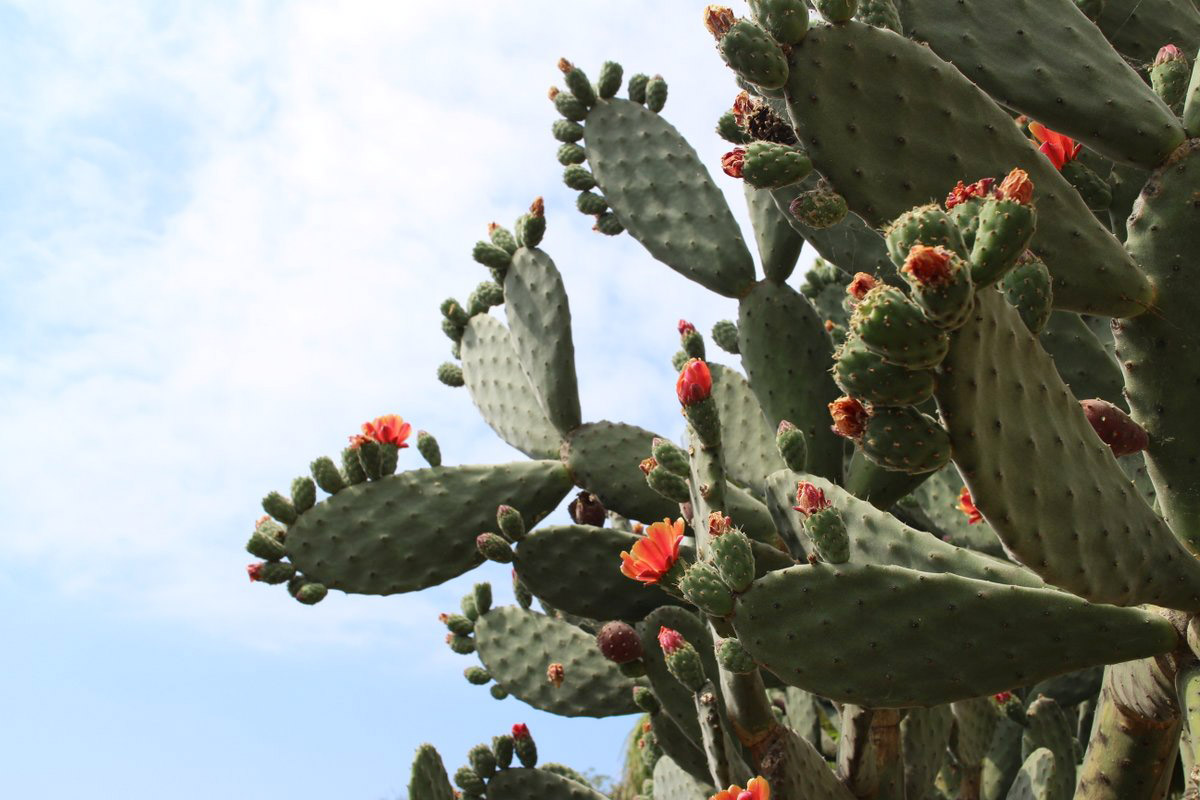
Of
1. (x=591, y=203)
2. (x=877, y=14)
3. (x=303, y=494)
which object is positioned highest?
(x=591, y=203)

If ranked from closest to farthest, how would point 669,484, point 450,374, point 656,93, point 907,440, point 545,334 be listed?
point 907,440, point 669,484, point 545,334, point 656,93, point 450,374

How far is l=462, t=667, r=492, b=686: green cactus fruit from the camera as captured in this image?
395 centimetres

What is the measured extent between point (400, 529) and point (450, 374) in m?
1.42

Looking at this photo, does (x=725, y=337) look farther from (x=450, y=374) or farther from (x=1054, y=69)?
(x=1054, y=69)

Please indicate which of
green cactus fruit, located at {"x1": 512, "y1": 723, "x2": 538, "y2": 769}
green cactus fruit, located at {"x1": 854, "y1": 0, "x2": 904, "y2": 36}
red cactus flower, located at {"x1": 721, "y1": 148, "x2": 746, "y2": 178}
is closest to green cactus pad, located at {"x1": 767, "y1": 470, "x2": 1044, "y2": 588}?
red cactus flower, located at {"x1": 721, "y1": 148, "x2": 746, "y2": 178}

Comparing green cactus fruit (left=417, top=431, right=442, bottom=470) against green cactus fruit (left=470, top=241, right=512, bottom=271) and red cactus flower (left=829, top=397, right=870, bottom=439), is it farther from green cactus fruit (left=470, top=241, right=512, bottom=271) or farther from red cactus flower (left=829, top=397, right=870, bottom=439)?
red cactus flower (left=829, top=397, right=870, bottom=439)

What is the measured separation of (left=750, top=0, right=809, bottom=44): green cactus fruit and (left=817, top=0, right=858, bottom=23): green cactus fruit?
3 cm

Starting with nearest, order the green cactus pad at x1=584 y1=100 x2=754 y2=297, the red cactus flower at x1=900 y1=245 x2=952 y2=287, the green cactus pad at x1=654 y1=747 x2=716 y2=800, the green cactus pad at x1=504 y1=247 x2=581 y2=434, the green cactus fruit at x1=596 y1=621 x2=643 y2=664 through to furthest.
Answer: the red cactus flower at x1=900 y1=245 x2=952 y2=287 < the green cactus fruit at x1=596 y1=621 x2=643 y2=664 < the green cactus pad at x1=654 y1=747 x2=716 y2=800 < the green cactus pad at x1=584 y1=100 x2=754 y2=297 < the green cactus pad at x1=504 y1=247 x2=581 y2=434

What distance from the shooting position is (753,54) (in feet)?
6.18

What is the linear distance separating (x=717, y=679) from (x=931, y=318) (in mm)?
1730

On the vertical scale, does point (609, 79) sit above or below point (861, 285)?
above

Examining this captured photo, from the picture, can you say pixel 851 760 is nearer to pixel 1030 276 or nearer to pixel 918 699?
pixel 918 699

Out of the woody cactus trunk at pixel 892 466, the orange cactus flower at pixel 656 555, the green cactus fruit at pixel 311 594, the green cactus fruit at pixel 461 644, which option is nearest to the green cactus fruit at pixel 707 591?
the woody cactus trunk at pixel 892 466

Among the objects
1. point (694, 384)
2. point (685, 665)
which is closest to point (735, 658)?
point (685, 665)
